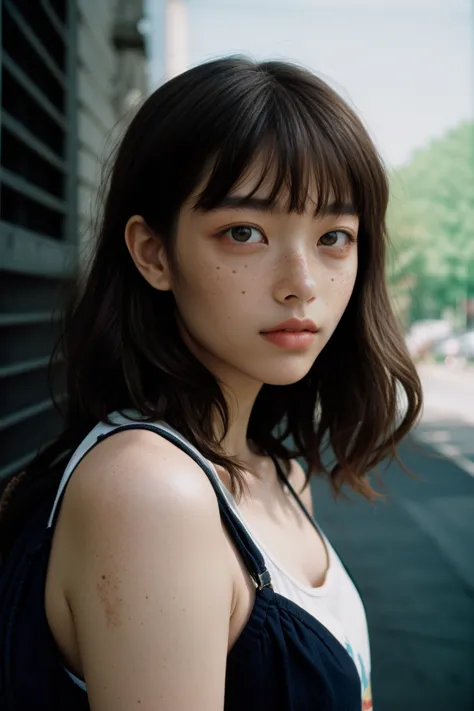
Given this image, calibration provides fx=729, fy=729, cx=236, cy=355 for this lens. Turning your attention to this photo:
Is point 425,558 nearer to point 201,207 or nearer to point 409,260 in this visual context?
point 409,260

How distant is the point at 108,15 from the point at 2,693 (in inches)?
152

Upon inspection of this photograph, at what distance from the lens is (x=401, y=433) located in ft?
Answer: 4.69

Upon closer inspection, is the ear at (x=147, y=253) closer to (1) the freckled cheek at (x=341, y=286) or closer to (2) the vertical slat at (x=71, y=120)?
(1) the freckled cheek at (x=341, y=286)

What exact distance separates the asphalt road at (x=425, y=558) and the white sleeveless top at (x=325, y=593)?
1243 mm

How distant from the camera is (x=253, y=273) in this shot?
101 centimetres

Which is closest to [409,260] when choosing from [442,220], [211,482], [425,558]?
[442,220]

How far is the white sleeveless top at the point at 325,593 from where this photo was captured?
0.92 meters

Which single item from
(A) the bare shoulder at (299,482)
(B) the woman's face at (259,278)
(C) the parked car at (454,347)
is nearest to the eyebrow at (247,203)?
(B) the woman's face at (259,278)

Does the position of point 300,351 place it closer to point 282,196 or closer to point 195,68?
point 282,196

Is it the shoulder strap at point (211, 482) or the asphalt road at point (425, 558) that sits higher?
the shoulder strap at point (211, 482)

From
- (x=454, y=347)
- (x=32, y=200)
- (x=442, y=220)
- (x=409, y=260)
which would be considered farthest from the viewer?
(x=454, y=347)

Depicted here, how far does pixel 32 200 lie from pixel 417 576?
1.89 meters

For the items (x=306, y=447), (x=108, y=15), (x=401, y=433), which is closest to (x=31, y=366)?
(x=306, y=447)

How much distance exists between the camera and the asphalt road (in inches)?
95.3
